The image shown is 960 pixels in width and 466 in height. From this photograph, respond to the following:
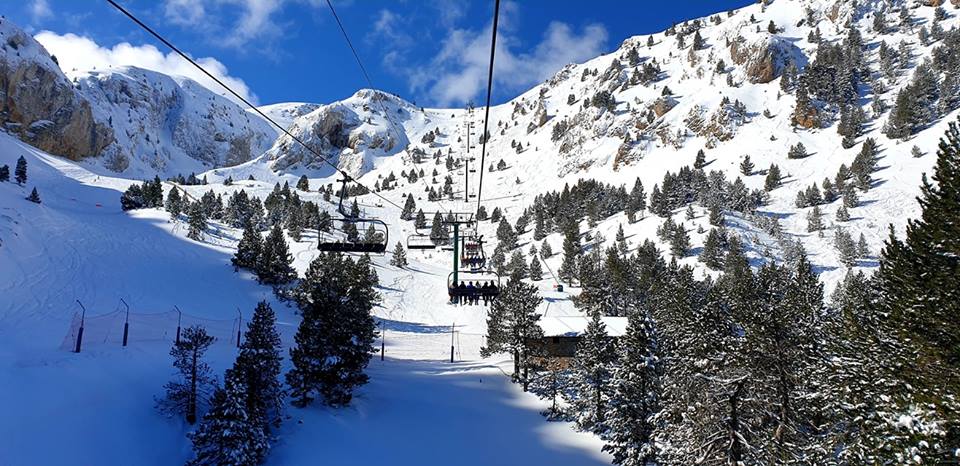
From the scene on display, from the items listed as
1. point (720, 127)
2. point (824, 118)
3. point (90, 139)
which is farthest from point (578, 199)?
point (90, 139)

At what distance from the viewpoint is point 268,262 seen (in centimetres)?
6309

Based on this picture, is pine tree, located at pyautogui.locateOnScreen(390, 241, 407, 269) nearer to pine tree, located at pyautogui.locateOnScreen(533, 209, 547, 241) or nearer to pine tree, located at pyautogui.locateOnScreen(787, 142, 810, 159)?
pine tree, located at pyautogui.locateOnScreen(533, 209, 547, 241)

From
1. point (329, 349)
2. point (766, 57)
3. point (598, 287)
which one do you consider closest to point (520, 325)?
point (329, 349)

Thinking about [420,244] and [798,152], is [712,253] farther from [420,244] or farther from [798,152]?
[798,152]

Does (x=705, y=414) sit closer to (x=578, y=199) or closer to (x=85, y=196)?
(x=578, y=199)

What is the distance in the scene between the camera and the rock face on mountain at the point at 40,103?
154 metres

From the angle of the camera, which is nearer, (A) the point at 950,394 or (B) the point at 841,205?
(A) the point at 950,394

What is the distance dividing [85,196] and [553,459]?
114 meters

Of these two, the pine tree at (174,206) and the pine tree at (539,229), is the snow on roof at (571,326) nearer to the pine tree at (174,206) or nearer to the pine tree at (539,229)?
the pine tree at (539,229)

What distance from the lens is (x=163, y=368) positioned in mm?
29266

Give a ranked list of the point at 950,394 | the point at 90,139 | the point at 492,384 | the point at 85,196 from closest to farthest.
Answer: the point at 950,394 → the point at 492,384 → the point at 85,196 → the point at 90,139

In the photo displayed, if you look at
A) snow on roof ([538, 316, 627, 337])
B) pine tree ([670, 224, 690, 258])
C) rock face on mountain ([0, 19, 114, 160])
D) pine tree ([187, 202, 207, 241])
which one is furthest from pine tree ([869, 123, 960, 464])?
rock face on mountain ([0, 19, 114, 160])

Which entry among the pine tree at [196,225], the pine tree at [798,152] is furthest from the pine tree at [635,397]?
the pine tree at [798,152]

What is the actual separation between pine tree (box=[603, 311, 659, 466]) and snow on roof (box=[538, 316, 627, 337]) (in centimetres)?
1907
